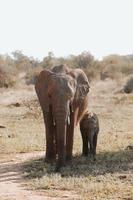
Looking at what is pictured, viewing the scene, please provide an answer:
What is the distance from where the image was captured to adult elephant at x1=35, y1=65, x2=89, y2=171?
1235 cm

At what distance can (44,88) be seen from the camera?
1324cm

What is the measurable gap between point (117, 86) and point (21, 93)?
32.1 ft

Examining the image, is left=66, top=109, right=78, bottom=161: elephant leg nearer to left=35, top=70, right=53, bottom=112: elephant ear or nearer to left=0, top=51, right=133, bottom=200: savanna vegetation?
left=0, top=51, right=133, bottom=200: savanna vegetation

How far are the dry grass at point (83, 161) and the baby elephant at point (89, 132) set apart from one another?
0.28 m

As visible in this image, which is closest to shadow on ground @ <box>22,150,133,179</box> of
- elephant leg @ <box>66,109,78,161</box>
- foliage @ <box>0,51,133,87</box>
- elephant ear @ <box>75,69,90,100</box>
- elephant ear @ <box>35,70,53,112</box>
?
elephant leg @ <box>66,109,78,161</box>

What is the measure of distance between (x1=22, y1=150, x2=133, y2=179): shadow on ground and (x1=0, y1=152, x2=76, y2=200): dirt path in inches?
9.5

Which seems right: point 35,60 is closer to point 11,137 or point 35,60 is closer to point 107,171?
point 11,137

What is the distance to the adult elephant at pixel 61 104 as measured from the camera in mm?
12352

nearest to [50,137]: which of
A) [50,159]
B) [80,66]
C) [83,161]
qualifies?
[50,159]

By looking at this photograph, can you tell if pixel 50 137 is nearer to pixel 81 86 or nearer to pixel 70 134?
pixel 70 134

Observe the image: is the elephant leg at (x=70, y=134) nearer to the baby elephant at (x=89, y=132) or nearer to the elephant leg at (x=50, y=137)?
the elephant leg at (x=50, y=137)

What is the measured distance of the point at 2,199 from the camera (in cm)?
1007

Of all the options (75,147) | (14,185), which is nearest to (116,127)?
(75,147)

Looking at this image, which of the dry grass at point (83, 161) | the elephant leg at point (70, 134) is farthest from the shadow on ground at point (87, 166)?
the elephant leg at point (70, 134)
